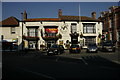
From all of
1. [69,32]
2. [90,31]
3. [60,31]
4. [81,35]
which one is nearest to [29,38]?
[60,31]

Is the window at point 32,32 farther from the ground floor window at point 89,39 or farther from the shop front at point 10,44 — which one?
the ground floor window at point 89,39

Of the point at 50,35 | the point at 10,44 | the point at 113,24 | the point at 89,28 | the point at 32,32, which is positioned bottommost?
the point at 10,44

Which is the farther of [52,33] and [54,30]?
[52,33]

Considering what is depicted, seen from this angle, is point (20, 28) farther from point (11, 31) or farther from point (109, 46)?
point (109, 46)

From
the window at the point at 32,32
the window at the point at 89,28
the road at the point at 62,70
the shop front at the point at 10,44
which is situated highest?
the window at the point at 89,28

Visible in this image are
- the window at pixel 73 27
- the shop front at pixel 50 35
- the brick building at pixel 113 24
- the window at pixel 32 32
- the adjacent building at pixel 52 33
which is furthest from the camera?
the brick building at pixel 113 24

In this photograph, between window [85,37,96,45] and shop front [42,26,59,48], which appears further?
window [85,37,96,45]

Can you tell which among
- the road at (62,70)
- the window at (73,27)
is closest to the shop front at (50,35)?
the window at (73,27)

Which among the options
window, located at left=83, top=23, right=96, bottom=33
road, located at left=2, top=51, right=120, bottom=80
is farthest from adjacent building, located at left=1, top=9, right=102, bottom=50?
road, located at left=2, top=51, right=120, bottom=80

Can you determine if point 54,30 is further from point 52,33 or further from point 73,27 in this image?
point 73,27

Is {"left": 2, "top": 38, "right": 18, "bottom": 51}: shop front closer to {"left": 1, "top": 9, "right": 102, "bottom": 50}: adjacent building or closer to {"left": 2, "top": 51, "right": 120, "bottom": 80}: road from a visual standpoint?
{"left": 1, "top": 9, "right": 102, "bottom": 50}: adjacent building

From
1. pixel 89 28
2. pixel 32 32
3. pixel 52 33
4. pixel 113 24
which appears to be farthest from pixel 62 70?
pixel 113 24

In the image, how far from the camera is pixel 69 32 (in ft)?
101

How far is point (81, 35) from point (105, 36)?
33.9 feet
